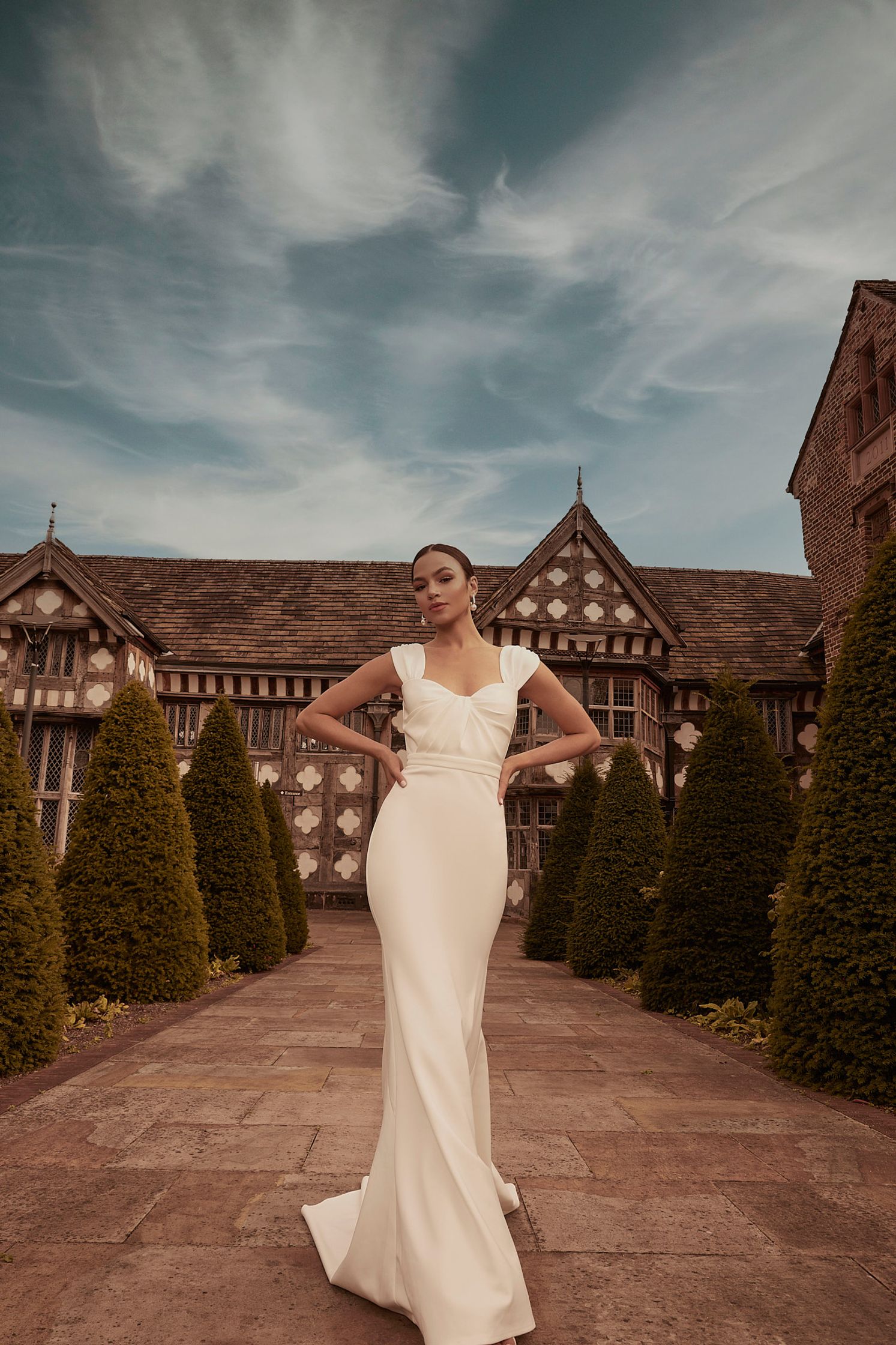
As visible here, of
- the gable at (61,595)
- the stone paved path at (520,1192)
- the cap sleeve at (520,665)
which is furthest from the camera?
the gable at (61,595)

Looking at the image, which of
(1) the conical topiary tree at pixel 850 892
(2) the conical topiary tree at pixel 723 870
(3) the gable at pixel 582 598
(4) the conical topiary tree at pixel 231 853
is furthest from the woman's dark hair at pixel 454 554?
(3) the gable at pixel 582 598

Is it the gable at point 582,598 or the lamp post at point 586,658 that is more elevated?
the gable at point 582,598

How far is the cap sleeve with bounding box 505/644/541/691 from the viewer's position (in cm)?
326

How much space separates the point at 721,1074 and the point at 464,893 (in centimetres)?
414

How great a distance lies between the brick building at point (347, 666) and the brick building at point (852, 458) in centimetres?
456

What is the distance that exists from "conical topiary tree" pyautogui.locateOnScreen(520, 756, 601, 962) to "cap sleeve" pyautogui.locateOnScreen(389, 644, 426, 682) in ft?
37.3

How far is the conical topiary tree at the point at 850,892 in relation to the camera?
5.32m

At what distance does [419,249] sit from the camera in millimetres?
11359

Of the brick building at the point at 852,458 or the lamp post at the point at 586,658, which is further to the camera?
the lamp post at the point at 586,658

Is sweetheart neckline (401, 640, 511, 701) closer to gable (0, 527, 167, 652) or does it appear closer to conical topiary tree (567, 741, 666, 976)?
conical topiary tree (567, 741, 666, 976)

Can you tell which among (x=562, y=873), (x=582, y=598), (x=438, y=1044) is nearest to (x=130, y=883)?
(x=438, y=1044)

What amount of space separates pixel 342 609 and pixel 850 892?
22.1 meters

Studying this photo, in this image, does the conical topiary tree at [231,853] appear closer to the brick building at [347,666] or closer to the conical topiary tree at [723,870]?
the conical topiary tree at [723,870]

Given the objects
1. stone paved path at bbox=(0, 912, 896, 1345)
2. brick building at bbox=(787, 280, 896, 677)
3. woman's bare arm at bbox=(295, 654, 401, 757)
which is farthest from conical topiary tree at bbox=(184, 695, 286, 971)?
brick building at bbox=(787, 280, 896, 677)
